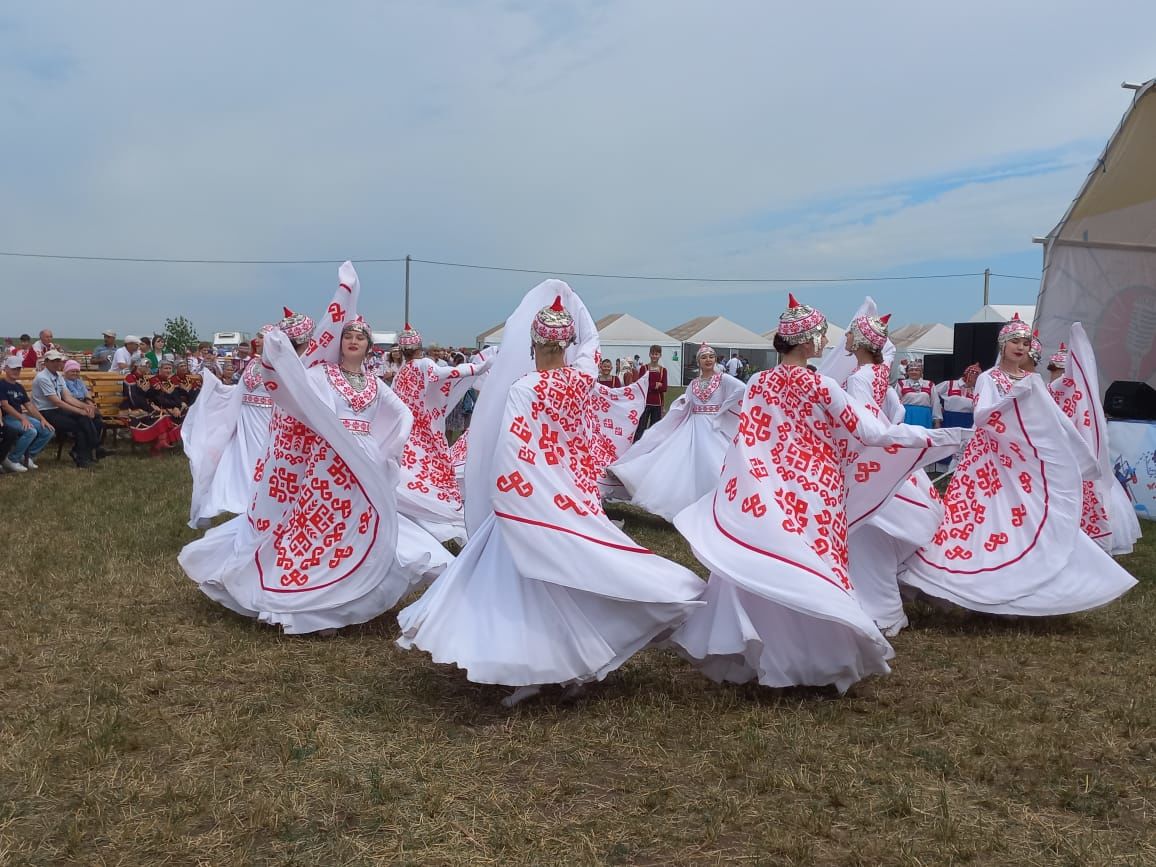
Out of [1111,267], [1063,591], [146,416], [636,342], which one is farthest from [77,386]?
[636,342]

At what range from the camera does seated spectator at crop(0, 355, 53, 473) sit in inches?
435

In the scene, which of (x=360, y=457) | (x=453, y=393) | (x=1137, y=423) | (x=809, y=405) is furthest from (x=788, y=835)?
(x=1137, y=423)

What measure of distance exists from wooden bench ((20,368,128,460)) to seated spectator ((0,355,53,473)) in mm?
1843

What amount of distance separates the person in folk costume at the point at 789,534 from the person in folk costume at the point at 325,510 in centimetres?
169

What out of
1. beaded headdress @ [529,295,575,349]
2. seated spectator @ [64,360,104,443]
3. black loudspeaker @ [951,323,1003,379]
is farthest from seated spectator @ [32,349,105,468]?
black loudspeaker @ [951,323,1003,379]

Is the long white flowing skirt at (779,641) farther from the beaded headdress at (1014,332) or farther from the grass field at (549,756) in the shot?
the beaded headdress at (1014,332)

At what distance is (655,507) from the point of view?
26.9 ft

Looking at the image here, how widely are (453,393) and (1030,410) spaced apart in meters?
4.90

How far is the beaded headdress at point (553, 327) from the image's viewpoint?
153 inches

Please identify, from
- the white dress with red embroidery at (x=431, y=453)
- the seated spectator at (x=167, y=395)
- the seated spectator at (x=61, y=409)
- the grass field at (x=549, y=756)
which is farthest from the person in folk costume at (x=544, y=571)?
the seated spectator at (x=167, y=395)

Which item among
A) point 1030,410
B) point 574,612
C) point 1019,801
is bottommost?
point 1019,801

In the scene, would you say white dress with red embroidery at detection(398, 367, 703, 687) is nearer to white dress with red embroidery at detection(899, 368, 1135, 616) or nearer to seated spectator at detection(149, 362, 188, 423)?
white dress with red embroidery at detection(899, 368, 1135, 616)

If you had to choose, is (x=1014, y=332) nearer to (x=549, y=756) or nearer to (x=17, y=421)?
(x=549, y=756)

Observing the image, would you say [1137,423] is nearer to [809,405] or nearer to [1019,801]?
[809,405]
